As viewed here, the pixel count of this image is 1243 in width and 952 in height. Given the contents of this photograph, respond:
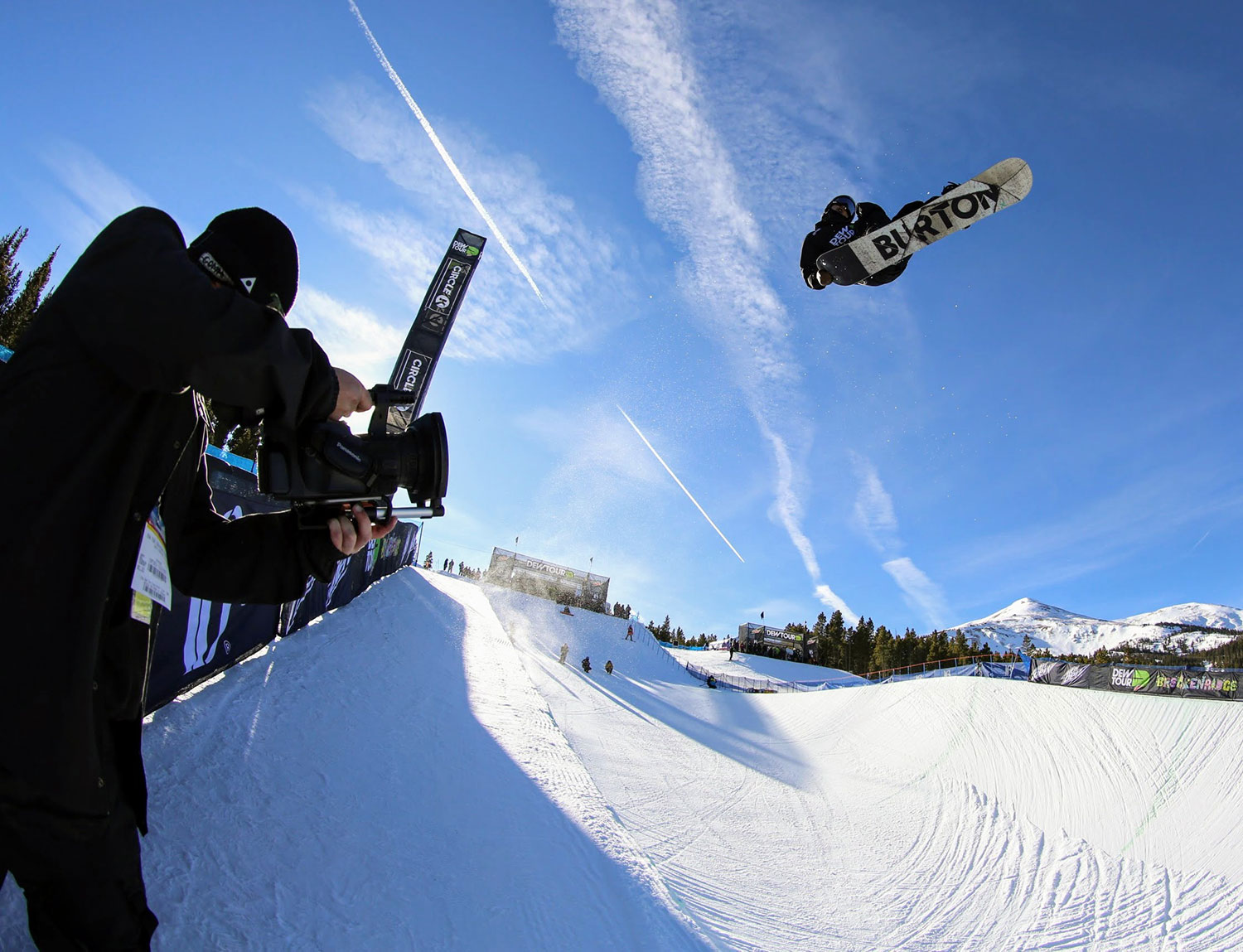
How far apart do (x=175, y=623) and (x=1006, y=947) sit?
9241mm

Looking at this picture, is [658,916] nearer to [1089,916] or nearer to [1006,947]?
[1006,947]

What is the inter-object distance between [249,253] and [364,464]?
608 mm

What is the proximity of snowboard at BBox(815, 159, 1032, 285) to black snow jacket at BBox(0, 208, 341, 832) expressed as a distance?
23.1 feet

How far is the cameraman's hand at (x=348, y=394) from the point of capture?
1.52m

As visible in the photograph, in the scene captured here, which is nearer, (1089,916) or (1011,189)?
(1011,189)

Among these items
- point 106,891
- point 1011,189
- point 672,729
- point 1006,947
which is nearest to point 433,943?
point 106,891

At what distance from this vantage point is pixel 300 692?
15.0ft

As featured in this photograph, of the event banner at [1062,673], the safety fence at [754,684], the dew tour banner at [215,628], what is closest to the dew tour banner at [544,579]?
the safety fence at [754,684]

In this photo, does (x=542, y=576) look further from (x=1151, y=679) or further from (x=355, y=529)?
(x=355, y=529)

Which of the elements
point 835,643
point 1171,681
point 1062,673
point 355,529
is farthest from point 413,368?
point 835,643

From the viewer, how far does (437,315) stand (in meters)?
18.4

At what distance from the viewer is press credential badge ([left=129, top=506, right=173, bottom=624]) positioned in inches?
57.3

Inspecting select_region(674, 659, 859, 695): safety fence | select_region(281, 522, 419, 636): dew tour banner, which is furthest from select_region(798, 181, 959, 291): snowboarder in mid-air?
select_region(674, 659, 859, 695): safety fence

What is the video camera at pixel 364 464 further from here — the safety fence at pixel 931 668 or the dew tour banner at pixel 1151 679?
the safety fence at pixel 931 668
